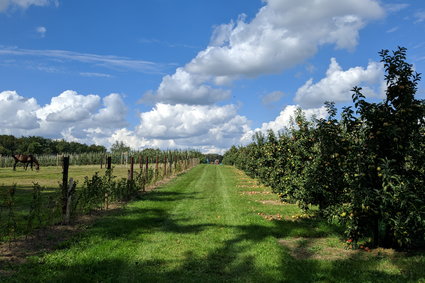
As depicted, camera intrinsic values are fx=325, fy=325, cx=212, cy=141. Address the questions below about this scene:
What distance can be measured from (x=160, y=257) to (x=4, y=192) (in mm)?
3912

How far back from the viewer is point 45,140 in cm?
11544

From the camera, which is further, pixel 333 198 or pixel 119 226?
pixel 119 226

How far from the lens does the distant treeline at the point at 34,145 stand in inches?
3766

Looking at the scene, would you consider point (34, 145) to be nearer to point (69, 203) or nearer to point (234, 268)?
point (69, 203)

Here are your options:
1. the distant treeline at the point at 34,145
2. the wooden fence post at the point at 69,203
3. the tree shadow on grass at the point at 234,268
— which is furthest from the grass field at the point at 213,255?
the distant treeline at the point at 34,145

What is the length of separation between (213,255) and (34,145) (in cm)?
10074

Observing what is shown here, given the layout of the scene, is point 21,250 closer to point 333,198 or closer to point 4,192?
point 4,192

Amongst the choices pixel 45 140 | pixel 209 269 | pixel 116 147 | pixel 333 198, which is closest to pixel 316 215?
pixel 333 198

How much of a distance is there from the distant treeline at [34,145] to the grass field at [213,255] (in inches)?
3783

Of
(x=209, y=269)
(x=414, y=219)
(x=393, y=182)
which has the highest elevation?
(x=393, y=182)

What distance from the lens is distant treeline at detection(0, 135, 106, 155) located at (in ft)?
314

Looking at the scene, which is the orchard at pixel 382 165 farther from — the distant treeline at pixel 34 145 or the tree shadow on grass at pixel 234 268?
the distant treeline at pixel 34 145

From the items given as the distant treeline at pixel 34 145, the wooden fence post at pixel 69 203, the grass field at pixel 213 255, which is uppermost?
the distant treeline at pixel 34 145

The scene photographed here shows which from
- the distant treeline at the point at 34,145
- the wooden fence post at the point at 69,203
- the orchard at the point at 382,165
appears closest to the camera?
the orchard at the point at 382,165
